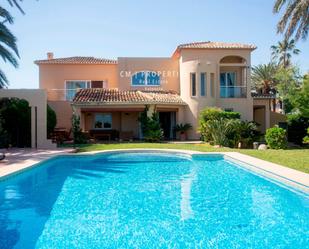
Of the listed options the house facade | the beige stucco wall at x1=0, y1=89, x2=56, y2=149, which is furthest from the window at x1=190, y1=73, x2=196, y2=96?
the beige stucco wall at x1=0, y1=89, x2=56, y2=149

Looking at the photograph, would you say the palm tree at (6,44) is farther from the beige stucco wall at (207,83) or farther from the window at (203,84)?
the window at (203,84)

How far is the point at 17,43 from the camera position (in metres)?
22.4

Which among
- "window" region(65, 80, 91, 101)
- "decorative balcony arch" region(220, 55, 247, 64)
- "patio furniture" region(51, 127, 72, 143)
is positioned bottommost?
"patio furniture" region(51, 127, 72, 143)

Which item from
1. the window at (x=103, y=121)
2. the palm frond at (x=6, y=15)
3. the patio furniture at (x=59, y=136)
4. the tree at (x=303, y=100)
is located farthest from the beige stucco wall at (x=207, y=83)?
the palm frond at (x=6, y=15)

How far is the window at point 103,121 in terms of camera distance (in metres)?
30.9

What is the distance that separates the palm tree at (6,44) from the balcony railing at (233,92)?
52.8 feet

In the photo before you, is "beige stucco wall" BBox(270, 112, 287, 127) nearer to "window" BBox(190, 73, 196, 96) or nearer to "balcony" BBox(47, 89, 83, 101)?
"window" BBox(190, 73, 196, 96)

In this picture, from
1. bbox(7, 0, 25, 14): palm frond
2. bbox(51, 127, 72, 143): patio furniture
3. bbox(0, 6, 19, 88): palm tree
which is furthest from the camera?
bbox(51, 127, 72, 143): patio furniture

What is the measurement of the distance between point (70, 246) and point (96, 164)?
36.1ft

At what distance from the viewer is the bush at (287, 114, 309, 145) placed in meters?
26.6

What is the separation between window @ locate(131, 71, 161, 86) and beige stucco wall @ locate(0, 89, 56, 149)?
11.2 metres

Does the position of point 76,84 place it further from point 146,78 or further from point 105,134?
point 105,134

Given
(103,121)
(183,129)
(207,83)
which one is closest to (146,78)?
Result: (103,121)

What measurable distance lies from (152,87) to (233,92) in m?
7.38
